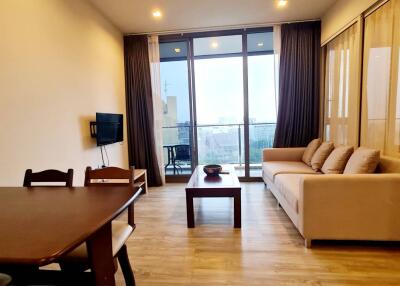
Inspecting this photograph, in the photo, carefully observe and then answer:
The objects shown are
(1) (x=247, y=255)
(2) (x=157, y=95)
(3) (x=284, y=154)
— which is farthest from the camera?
(2) (x=157, y=95)

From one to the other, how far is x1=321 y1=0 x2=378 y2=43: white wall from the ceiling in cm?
12

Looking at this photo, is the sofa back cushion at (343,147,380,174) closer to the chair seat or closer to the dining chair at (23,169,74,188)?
the chair seat

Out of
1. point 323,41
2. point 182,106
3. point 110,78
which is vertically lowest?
point 182,106

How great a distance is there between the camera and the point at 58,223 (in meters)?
1.04

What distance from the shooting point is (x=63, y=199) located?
139cm

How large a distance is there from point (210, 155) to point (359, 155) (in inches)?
114

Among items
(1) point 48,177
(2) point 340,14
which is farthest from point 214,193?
(2) point 340,14

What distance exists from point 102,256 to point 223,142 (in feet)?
13.4

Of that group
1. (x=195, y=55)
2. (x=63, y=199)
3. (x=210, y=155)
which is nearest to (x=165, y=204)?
(x=210, y=155)

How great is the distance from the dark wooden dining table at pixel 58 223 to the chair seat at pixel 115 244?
17 cm

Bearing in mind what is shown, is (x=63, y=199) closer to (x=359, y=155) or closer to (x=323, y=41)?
(x=359, y=155)

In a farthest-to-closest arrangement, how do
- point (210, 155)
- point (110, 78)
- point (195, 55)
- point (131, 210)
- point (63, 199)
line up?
1. point (210, 155)
2. point (195, 55)
3. point (110, 78)
4. point (131, 210)
5. point (63, 199)

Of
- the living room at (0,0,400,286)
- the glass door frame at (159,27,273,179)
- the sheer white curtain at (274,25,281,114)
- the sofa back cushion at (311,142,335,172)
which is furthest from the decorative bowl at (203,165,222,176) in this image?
the sheer white curtain at (274,25,281,114)

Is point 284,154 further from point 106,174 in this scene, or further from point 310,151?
point 106,174
